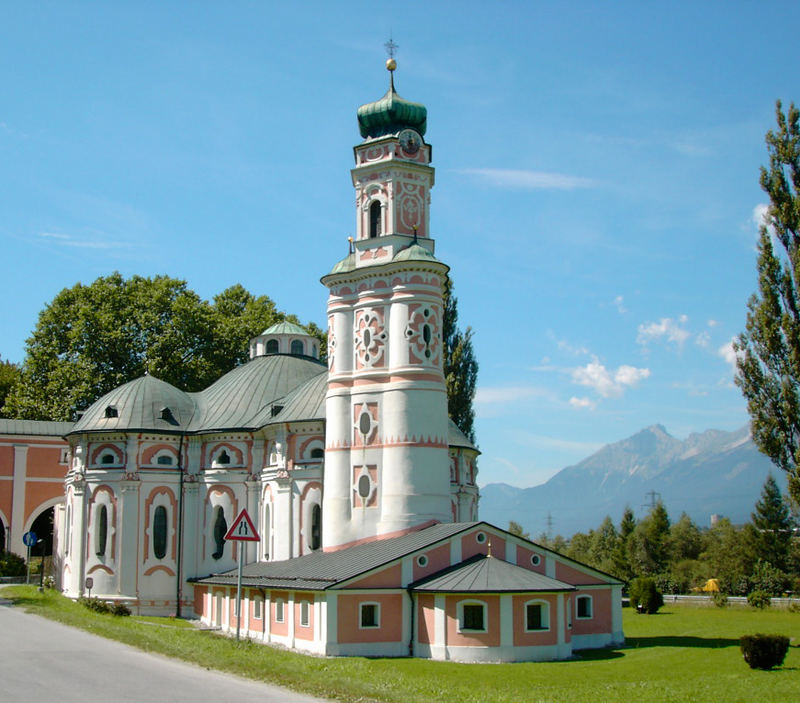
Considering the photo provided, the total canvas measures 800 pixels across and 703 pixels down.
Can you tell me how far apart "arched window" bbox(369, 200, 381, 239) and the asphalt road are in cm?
2100

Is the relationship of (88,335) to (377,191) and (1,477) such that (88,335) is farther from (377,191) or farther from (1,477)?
(377,191)

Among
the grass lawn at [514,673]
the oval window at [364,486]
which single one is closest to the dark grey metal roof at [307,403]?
the oval window at [364,486]

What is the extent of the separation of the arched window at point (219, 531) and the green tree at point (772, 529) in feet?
A: 138

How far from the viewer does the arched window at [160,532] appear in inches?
1788

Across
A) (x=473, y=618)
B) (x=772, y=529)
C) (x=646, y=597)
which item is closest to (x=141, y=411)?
(x=473, y=618)

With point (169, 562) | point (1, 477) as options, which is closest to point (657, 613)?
point (169, 562)

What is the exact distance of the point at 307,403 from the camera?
43500 mm

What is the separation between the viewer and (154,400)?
4781 centimetres

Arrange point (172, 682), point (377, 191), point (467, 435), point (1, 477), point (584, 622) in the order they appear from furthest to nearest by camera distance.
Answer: point (1, 477)
point (467, 435)
point (377, 191)
point (584, 622)
point (172, 682)

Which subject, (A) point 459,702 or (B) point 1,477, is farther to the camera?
(B) point 1,477

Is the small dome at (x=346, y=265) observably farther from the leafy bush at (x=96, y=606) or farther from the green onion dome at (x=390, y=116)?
the leafy bush at (x=96, y=606)

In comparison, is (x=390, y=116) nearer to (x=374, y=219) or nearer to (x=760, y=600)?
(x=374, y=219)

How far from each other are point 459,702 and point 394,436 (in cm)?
1779

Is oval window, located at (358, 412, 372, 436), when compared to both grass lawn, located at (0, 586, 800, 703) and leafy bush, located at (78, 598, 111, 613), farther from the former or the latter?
leafy bush, located at (78, 598, 111, 613)
